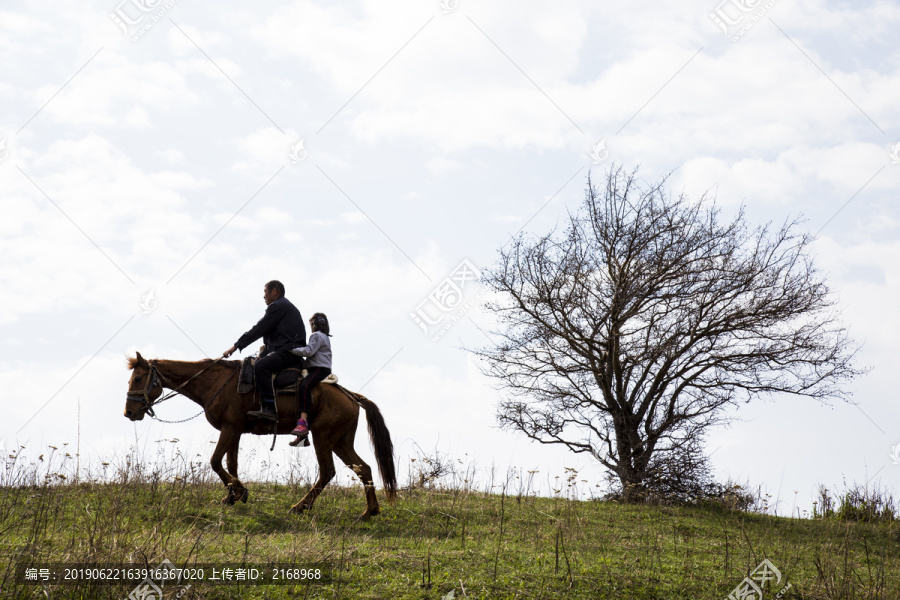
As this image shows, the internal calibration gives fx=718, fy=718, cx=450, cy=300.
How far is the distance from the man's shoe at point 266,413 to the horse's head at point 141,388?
4.77 feet

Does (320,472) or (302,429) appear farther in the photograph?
(320,472)

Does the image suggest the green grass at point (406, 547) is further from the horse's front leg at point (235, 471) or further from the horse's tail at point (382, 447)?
the horse's tail at point (382, 447)

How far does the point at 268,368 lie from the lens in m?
10.6

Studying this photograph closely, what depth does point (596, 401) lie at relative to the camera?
16547 mm

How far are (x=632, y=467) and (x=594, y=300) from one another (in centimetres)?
382

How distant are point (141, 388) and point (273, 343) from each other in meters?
2.00

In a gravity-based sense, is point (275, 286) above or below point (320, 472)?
above

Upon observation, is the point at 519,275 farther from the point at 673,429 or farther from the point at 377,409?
the point at 377,409

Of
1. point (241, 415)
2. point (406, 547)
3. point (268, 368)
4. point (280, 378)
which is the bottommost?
point (406, 547)

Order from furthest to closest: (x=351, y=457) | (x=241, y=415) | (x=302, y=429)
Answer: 1. (x=351, y=457)
2. (x=241, y=415)
3. (x=302, y=429)

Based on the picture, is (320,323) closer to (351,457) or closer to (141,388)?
(351,457)

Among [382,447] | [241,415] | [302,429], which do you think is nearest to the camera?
[302,429]

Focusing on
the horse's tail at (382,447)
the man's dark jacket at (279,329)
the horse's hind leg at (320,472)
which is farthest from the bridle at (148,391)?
the horse's tail at (382,447)

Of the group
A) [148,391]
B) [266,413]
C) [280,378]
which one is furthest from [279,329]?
[148,391]
